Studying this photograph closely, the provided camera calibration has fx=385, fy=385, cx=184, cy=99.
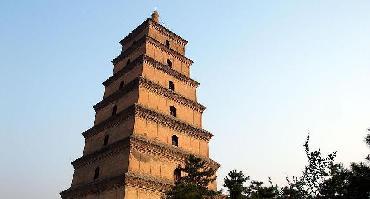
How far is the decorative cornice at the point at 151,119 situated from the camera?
72.2 ft

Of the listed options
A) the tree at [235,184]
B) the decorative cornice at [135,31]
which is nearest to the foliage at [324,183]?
the tree at [235,184]

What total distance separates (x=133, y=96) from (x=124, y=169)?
4.98 metres

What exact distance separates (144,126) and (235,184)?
19.7 ft

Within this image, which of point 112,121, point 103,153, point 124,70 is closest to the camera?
point 103,153

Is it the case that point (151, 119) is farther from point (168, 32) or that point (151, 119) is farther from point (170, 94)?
point (168, 32)

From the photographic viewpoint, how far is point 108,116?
24672 millimetres

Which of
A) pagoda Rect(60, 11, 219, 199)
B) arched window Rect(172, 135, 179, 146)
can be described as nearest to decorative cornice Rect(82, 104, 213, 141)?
pagoda Rect(60, 11, 219, 199)

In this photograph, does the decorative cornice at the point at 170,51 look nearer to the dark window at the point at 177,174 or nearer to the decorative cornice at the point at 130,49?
the decorative cornice at the point at 130,49

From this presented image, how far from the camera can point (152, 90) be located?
23625 millimetres

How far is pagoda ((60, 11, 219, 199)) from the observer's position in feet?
66.8

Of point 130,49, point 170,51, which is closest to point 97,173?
point 130,49

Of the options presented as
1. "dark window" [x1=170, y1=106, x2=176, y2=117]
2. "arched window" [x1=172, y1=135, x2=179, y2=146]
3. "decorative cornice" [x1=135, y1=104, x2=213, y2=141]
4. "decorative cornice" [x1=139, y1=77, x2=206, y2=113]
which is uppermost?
"decorative cornice" [x1=139, y1=77, x2=206, y2=113]

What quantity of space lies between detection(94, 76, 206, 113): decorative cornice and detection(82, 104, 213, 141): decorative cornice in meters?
1.73

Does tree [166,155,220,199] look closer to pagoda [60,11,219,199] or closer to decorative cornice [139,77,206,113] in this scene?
pagoda [60,11,219,199]
